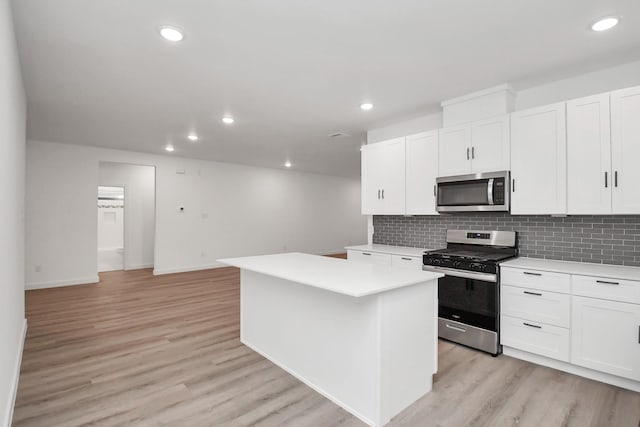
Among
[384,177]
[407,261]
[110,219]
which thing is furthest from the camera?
[110,219]

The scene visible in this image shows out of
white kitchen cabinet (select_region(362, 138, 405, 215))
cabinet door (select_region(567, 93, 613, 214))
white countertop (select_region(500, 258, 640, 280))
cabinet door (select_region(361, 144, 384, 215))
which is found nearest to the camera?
white countertop (select_region(500, 258, 640, 280))

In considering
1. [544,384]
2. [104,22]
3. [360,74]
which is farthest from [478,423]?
[104,22]

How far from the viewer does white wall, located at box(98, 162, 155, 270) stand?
749 centimetres

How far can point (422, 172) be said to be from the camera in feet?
12.8

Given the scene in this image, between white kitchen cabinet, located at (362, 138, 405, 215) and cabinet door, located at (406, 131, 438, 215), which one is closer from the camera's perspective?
cabinet door, located at (406, 131, 438, 215)

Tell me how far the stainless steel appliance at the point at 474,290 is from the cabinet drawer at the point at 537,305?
0.09 meters

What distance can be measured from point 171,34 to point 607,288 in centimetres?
365

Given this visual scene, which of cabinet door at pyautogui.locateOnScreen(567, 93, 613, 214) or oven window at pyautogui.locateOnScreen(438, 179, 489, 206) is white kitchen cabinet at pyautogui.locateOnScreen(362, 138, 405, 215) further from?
cabinet door at pyautogui.locateOnScreen(567, 93, 613, 214)

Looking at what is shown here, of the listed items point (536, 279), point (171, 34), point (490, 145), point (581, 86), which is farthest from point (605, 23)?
point (171, 34)

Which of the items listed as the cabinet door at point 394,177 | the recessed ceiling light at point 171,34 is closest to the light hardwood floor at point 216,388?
the cabinet door at point 394,177

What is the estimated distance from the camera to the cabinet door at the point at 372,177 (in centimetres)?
438

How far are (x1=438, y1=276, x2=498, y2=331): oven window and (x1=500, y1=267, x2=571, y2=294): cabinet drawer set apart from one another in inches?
5.6

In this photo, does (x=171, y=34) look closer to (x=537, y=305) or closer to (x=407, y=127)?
(x=407, y=127)

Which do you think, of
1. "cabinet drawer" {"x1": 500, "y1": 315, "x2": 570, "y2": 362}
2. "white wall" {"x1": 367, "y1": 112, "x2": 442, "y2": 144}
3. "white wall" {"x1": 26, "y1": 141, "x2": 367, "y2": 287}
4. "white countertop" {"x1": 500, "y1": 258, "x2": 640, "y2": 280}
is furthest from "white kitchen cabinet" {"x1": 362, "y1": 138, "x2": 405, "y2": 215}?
"white wall" {"x1": 26, "y1": 141, "x2": 367, "y2": 287}
